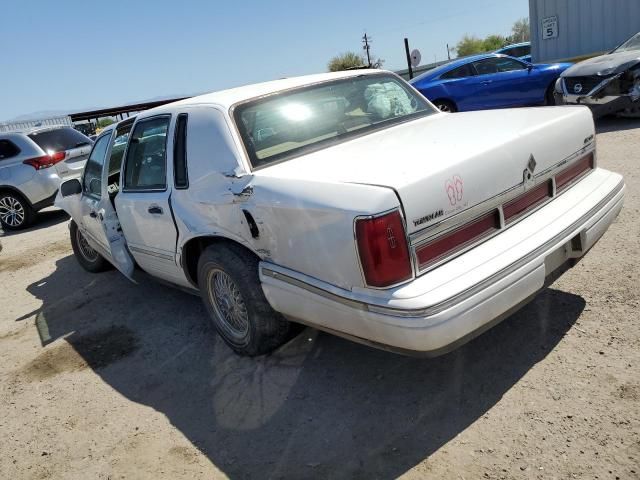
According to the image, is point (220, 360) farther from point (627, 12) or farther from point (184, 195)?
point (627, 12)

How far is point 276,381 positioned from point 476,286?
4.61 feet

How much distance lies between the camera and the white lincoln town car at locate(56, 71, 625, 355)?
7.68ft

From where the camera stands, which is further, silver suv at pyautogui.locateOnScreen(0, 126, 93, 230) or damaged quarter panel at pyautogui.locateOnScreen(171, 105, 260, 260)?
silver suv at pyautogui.locateOnScreen(0, 126, 93, 230)

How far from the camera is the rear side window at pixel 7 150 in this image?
30.8 ft

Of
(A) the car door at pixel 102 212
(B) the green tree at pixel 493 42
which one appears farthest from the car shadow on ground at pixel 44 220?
(B) the green tree at pixel 493 42

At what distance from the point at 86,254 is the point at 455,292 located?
4.83m

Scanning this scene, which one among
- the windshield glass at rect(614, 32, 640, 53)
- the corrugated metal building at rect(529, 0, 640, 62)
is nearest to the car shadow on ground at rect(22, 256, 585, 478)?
the windshield glass at rect(614, 32, 640, 53)

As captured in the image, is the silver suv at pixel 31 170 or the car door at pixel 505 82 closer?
the silver suv at pixel 31 170

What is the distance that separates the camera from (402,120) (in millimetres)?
3789

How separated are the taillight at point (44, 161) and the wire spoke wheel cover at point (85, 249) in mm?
4051

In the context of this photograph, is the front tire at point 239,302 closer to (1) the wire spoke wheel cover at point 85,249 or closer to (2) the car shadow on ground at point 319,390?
(2) the car shadow on ground at point 319,390

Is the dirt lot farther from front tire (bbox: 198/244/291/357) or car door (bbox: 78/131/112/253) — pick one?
car door (bbox: 78/131/112/253)

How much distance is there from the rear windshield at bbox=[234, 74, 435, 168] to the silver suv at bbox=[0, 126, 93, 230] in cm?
682

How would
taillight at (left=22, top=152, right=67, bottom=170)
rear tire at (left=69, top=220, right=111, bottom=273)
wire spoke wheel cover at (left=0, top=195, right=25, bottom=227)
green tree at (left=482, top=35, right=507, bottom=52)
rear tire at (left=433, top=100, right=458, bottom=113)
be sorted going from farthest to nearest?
1. green tree at (left=482, top=35, right=507, bottom=52)
2. rear tire at (left=433, top=100, right=458, bottom=113)
3. wire spoke wheel cover at (left=0, top=195, right=25, bottom=227)
4. taillight at (left=22, top=152, right=67, bottom=170)
5. rear tire at (left=69, top=220, right=111, bottom=273)
